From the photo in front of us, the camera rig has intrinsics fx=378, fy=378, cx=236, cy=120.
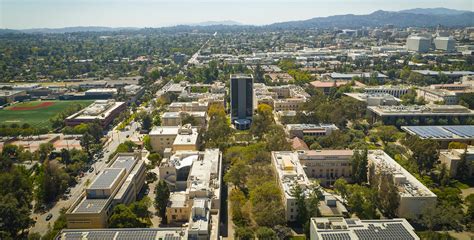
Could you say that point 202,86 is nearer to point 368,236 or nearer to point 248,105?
point 248,105

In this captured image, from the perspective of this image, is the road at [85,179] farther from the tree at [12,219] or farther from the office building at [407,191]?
the office building at [407,191]

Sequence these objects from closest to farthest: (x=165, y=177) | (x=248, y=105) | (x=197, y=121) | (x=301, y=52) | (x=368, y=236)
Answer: (x=368, y=236) → (x=165, y=177) → (x=197, y=121) → (x=248, y=105) → (x=301, y=52)

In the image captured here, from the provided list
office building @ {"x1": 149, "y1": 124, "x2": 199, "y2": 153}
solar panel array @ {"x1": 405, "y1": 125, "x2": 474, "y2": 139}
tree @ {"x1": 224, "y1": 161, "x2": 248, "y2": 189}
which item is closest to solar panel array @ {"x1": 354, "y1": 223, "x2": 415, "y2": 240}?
tree @ {"x1": 224, "y1": 161, "x2": 248, "y2": 189}

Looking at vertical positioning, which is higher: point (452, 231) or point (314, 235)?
point (314, 235)

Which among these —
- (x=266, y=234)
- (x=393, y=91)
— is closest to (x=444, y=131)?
(x=393, y=91)

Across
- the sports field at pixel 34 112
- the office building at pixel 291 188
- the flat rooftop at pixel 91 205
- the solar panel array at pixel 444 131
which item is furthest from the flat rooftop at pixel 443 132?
the sports field at pixel 34 112

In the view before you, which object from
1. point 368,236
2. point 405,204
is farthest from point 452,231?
point 368,236

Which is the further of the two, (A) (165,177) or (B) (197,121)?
(B) (197,121)
